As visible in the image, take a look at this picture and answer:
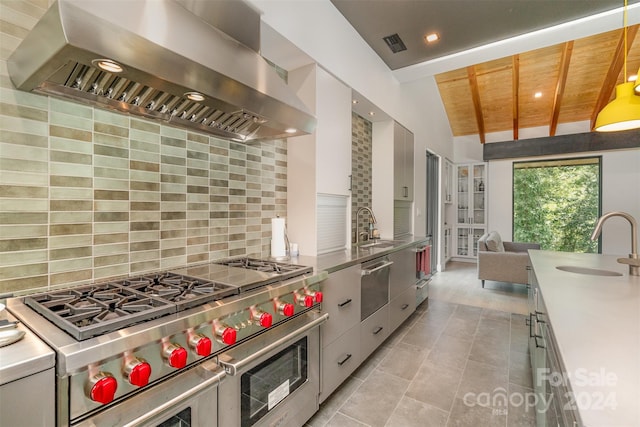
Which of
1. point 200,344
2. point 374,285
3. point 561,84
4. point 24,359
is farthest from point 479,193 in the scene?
point 24,359

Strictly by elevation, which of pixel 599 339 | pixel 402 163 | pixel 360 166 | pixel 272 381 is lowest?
pixel 272 381

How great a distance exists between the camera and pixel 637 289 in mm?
1431

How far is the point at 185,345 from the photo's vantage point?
1.02 metres

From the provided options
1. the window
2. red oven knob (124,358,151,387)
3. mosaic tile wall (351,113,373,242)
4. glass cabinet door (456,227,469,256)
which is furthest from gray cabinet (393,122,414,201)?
the window

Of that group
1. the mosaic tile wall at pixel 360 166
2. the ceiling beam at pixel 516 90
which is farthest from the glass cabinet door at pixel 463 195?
the mosaic tile wall at pixel 360 166

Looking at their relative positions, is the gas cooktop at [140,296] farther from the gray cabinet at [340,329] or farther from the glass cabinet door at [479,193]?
the glass cabinet door at [479,193]

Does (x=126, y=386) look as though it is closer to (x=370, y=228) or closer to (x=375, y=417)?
(x=375, y=417)

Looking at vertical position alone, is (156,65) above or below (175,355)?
above

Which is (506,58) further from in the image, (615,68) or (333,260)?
(333,260)

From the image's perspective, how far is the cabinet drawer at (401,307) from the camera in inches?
112

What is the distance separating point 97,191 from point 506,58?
6305mm

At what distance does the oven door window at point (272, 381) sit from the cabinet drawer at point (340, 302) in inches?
9.4

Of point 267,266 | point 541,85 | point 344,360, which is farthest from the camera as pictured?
point 541,85

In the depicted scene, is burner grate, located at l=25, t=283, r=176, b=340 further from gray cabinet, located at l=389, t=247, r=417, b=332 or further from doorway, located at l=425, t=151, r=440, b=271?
doorway, located at l=425, t=151, r=440, b=271
